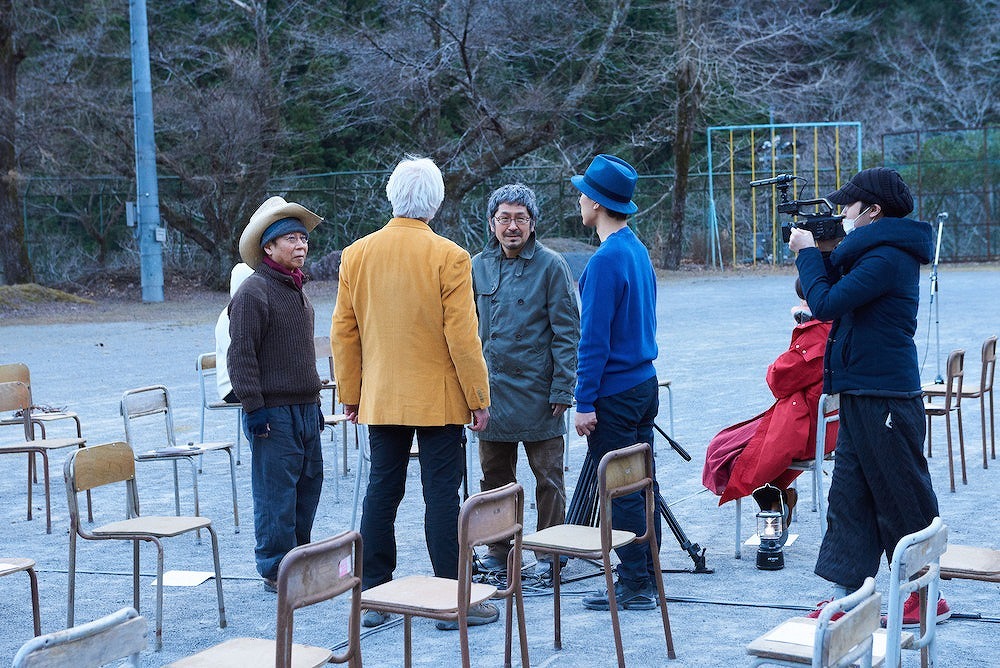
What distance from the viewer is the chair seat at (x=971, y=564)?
13.4 ft

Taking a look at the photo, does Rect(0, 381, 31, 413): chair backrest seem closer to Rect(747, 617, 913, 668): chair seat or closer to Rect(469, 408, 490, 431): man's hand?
Rect(469, 408, 490, 431): man's hand

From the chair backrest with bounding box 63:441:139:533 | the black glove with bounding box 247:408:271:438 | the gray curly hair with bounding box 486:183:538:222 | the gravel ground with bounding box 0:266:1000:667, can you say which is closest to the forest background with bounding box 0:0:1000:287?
the gravel ground with bounding box 0:266:1000:667

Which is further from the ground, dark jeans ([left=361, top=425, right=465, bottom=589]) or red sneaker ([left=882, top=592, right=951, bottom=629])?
dark jeans ([left=361, top=425, right=465, bottom=589])

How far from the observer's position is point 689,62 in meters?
29.9

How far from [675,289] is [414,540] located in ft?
60.7

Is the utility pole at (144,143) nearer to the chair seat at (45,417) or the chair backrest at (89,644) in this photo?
the chair seat at (45,417)

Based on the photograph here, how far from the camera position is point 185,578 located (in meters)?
5.88

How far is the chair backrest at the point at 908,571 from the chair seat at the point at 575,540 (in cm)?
123

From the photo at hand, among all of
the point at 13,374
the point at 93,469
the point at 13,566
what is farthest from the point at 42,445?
the point at 13,566

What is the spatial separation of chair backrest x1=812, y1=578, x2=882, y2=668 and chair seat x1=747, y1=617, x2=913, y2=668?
21 centimetres

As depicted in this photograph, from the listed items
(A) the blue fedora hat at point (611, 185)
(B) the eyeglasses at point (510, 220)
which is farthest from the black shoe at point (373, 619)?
(A) the blue fedora hat at point (611, 185)

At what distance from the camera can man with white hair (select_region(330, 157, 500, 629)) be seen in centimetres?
508

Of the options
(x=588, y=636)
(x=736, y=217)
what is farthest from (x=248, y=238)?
(x=736, y=217)

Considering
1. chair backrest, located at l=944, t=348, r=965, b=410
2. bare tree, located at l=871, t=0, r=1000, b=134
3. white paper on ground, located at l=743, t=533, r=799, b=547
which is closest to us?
white paper on ground, located at l=743, t=533, r=799, b=547
